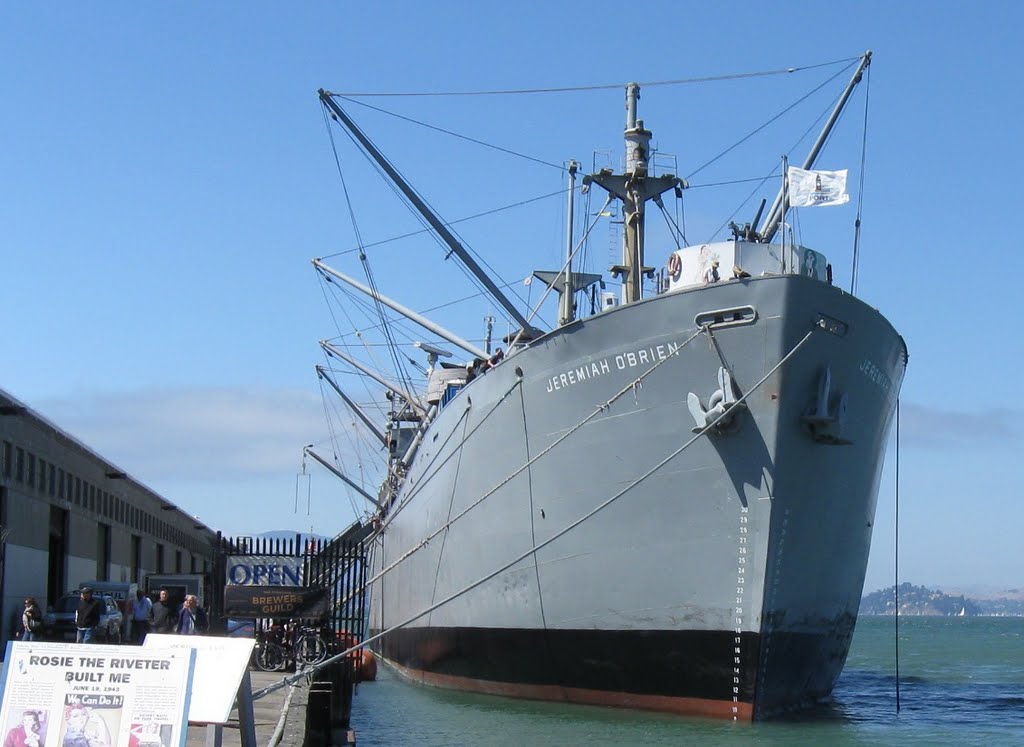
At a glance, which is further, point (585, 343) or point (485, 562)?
point (485, 562)

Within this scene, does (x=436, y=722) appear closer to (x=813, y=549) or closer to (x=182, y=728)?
(x=813, y=549)

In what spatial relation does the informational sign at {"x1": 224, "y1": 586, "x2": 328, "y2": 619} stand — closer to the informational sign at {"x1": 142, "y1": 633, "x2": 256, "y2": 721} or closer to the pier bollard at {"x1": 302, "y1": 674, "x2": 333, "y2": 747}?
the pier bollard at {"x1": 302, "y1": 674, "x2": 333, "y2": 747}

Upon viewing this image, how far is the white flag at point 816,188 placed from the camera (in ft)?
64.7

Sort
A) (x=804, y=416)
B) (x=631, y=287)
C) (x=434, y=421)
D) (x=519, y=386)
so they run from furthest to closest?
1. (x=434, y=421)
2. (x=631, y=287)
3. (x=519, y=386)
4. (x=804, y=416)

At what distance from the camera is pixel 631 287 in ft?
77.6

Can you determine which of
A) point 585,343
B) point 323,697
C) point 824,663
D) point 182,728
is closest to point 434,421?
point 585,343

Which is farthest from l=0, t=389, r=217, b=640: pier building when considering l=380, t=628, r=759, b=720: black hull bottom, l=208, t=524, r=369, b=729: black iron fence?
l=380, t=628, r=759, b=720: black hull bottom

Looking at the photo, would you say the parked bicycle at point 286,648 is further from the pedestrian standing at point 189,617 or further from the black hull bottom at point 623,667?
the black hull bottom at point 623,667

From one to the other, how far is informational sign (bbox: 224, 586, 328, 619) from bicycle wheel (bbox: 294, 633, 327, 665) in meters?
0.71

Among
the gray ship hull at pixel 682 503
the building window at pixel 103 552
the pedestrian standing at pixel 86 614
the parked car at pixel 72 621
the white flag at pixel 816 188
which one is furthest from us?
the building window at pixel 103 552

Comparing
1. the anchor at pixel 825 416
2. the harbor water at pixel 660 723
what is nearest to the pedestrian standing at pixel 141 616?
the harbor water at pixel 660 723

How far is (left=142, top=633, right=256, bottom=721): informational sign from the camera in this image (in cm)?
910

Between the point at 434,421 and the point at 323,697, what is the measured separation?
1257 centimetres

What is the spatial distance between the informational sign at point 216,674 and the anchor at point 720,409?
10201mm
